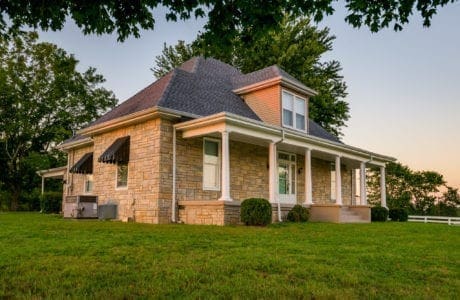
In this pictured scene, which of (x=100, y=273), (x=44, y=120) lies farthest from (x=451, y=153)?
(x=44, y=120)

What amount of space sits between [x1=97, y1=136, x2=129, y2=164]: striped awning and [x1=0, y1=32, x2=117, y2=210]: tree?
56.6 ft

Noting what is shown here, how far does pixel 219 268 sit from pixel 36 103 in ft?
99.1

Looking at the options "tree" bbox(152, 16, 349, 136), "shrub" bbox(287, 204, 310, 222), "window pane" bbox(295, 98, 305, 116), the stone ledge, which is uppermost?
"tree" bbox(152, 16, 349, 136)

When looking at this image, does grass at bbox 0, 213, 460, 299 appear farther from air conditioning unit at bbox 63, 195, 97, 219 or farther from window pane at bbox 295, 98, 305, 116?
window pane at bbox 295, 98, 305, 116

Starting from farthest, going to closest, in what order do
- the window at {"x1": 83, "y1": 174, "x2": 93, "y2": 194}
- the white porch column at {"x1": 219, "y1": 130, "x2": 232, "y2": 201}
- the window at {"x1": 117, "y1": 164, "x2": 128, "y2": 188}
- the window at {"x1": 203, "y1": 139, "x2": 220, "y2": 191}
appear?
the window at {"x1": 83, "y1": 174, "x2": 93, "y2": 194}
the window at {"x1": 117, "y1": 164, "x2": 128, "y2": 188}
the window at {"x1": 203, "y1": 139, "x2": 220, "y2": 191}
the white porch column at {"x1": 219, "y1": 130, "x2": 232, "y2": 201}

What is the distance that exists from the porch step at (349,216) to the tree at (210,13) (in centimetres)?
1086

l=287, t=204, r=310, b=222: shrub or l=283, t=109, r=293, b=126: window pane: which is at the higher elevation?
l=283, t=109, r=293, b=126: window pane

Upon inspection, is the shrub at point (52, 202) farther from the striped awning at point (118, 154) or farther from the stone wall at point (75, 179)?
the striped awning at point (118, 154)

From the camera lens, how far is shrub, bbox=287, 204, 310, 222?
14547mm

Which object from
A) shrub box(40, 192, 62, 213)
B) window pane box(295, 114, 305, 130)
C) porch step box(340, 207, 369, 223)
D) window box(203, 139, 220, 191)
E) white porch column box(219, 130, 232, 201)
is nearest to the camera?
white porch column box(219, 130, 232, 201)

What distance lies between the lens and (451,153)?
18.9 meters

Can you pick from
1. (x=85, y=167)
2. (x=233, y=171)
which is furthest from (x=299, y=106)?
(x=85, y=167)

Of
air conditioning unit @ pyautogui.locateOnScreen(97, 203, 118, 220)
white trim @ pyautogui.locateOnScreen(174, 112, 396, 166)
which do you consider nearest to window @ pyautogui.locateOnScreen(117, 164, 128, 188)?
air conditioning unit @ pyautogui.locateOnScreen(97, 203, 118, 220)

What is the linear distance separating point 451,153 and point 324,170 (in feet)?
18.8
